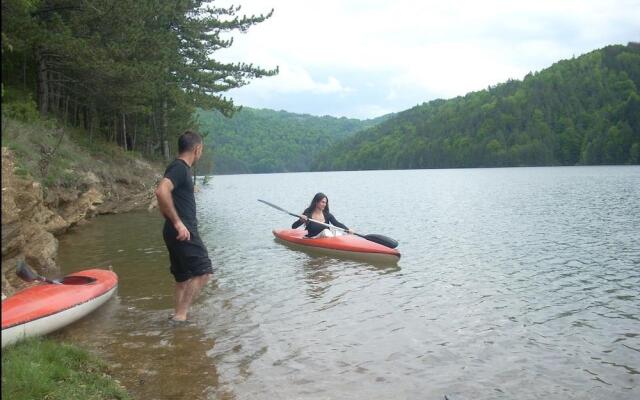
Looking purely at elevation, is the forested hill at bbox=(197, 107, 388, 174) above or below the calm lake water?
above

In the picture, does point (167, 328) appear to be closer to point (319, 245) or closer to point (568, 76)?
point (319, 245)

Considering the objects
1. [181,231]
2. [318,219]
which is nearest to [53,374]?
[181,231]

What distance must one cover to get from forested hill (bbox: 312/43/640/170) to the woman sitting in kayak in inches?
3776

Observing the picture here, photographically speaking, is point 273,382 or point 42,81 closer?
point 273,382

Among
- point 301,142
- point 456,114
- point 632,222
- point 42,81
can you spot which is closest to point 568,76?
point 456,114

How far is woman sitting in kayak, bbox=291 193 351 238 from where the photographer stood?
13.5 meters

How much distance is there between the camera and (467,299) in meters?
8.66

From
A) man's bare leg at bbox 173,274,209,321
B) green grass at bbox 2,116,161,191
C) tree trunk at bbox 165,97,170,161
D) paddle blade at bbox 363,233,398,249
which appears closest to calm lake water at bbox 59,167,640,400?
man's bare leg at bbox 173,274,209,321

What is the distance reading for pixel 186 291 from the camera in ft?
21.5

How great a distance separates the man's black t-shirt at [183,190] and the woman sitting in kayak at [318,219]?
7.32 metres

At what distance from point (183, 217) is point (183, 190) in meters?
0.33

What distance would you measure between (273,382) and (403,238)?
1202cm

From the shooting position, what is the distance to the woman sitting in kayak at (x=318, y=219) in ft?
44.4

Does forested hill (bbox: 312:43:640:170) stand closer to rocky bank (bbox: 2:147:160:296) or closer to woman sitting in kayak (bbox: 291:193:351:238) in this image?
rocky bank (bbox: 2:147:160:296)
